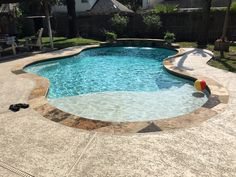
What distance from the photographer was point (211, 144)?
512 centimetres

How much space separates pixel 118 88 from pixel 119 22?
45.1 ft

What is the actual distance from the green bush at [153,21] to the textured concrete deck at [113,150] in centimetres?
1676

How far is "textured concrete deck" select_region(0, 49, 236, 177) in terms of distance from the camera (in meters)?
4.37

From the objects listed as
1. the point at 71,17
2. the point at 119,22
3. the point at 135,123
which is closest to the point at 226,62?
the point at 135,123

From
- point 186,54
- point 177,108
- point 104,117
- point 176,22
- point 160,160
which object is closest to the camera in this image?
point 160,160

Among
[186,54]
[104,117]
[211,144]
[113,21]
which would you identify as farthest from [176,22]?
[211,144]

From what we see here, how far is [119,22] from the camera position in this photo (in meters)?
23.1

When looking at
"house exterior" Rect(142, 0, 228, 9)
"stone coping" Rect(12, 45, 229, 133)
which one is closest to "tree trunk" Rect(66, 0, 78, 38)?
"house exterior" Rect(142, 0, 228, 9)

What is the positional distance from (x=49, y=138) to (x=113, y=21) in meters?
19.4

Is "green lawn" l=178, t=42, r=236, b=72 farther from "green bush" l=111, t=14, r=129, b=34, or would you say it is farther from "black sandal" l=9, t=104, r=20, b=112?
"green bush" l=111, t=14, r=129, b=34

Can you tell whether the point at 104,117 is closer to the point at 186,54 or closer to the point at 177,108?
the point at 177,108

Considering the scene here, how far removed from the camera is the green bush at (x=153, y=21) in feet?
72.9

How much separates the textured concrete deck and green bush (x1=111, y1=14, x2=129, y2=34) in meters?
17.9

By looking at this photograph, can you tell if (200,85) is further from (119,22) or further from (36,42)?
(119,22)
